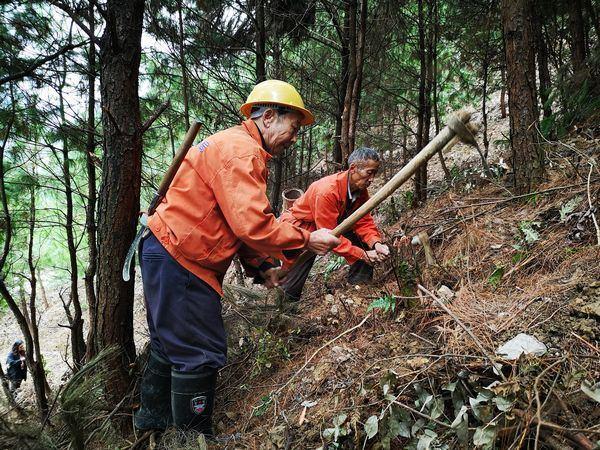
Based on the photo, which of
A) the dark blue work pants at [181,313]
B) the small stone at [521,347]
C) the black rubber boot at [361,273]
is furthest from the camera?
the black rubber boot at [361,273]

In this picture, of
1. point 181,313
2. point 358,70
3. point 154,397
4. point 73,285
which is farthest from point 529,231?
point 73,285

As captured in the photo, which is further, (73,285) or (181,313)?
(73,285)

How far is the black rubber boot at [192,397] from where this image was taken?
2.49 m

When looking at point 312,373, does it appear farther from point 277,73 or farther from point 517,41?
point 277,73

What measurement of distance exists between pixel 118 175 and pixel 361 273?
9.33ft

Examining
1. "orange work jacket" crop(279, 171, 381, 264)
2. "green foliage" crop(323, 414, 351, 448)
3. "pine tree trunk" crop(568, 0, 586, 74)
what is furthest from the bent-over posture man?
"pine tree trunk" crop(568, 0, 586, 74)

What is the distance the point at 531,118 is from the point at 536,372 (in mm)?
2853

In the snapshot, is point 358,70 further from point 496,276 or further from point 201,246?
point 201,246

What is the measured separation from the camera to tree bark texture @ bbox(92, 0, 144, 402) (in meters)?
3.01

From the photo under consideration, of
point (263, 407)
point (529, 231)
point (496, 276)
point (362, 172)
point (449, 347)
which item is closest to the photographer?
point (449, 347)

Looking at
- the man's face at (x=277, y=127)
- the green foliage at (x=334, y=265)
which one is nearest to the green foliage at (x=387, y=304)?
the man's face at (x=277, y=127)

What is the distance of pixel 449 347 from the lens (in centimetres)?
209

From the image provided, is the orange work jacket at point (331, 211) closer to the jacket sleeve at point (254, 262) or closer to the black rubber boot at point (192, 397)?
the jacket sleeve at point (254, 262)

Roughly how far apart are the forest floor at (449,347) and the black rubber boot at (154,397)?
1.21 feet
